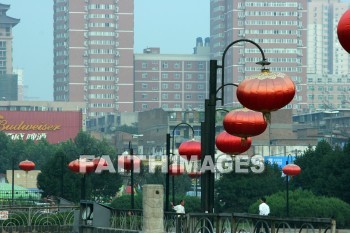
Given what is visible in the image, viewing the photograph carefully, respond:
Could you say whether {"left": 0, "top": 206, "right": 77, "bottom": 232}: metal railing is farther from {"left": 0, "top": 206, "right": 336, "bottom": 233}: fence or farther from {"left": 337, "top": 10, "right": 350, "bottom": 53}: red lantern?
{"left": 337, "top": 10, "right": 350, "bottom": 53}: red lantern

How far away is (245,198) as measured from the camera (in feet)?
262

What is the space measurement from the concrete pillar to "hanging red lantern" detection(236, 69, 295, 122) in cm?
487

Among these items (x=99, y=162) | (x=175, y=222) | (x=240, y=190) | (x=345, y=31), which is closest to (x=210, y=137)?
(x=175, y=222)

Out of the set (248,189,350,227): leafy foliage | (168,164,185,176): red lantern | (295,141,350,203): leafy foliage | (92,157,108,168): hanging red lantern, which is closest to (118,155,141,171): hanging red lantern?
(92,157,108,168): hanging red lantern

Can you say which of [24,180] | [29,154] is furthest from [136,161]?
[29,154]

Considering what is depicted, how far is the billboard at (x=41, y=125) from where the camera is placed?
193250 mm

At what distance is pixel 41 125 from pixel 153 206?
17154 cm

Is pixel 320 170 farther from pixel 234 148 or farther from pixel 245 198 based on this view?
pixel 234 148

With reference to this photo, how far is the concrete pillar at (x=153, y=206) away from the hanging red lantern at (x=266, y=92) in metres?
4.87

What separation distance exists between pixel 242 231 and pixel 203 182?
15.1 ft

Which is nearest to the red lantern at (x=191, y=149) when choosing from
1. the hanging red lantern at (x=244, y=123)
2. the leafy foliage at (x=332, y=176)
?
the hanging red lantern at (x=244, y=123)

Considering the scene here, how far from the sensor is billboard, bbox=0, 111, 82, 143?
19325 cm

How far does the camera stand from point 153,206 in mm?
23875

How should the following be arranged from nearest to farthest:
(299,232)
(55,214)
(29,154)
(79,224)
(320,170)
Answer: (299,232), (79,224), (55,214), (320,170), (29,154)
